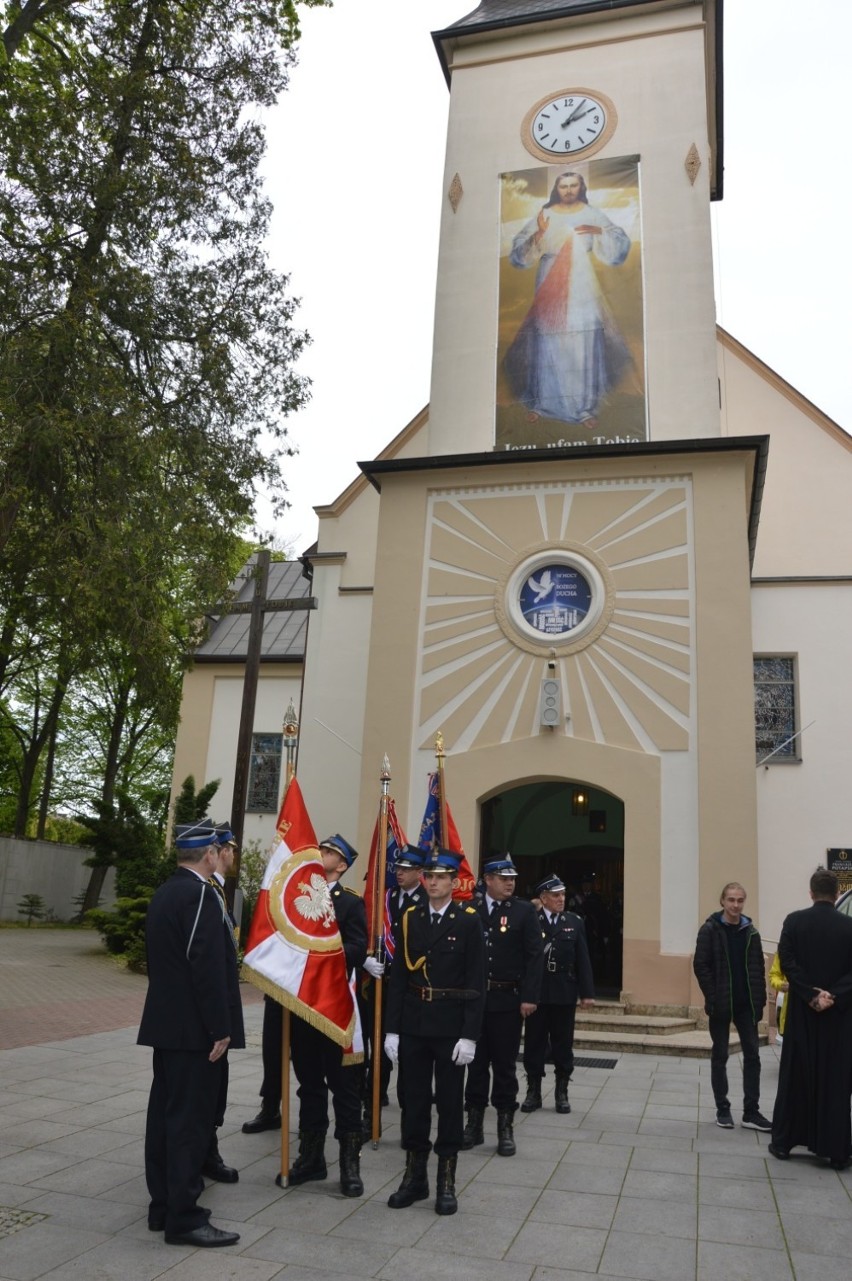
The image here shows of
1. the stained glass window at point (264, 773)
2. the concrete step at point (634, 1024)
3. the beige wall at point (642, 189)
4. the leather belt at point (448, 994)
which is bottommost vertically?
the concrete step at point (634, 1024)

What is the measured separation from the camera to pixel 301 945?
662 centimetres

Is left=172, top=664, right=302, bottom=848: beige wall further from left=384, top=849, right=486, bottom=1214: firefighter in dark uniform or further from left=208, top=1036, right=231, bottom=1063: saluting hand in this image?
left=208, top=1036, right=231, bottom=1063: saluting hand

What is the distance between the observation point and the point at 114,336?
13617 mm

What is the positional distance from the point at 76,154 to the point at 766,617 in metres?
13.2

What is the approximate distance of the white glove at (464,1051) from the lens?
5914mm

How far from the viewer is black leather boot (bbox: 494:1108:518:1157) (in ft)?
23.5

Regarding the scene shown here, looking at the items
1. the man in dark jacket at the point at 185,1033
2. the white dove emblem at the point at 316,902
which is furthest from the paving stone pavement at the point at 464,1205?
the white dove emblem at the point at 316,902

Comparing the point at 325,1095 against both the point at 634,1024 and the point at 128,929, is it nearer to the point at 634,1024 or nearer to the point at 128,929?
the point at 634,1024

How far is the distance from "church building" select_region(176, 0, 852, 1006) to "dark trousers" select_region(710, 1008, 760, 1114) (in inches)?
223

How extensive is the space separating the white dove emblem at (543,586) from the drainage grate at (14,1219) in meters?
11.7

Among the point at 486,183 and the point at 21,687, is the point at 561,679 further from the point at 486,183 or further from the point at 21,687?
the point at 21,687

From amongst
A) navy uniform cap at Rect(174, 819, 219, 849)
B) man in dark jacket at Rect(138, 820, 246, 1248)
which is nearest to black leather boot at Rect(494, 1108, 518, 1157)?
man in dark jacket at Rect(138, 820, 246, 1248)

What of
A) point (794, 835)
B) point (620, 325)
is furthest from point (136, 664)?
point (794, 835)

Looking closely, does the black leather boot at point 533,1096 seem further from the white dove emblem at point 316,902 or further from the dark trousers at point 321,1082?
the white dove emblem at point 316,902
